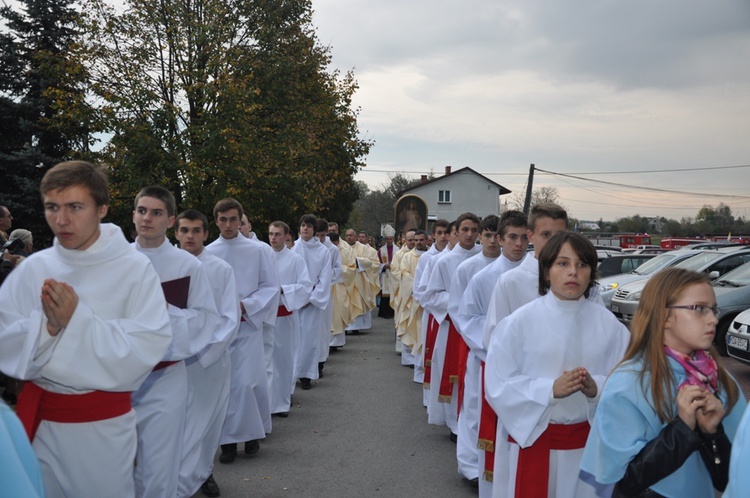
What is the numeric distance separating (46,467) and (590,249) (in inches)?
111

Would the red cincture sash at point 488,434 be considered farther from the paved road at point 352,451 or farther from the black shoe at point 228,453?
the black shoe at point 228,453

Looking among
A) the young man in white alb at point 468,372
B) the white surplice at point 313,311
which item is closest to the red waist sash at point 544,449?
the young man in white alb at point 468,372

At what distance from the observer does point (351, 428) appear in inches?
316

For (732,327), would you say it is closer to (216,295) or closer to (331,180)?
(216,295)

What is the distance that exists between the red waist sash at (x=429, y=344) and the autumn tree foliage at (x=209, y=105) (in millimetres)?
13408

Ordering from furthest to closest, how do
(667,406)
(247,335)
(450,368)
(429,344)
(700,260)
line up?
1. (700,260)
2. (429,344)
3. (450,368)
4. (247,335)
5. (667,406)

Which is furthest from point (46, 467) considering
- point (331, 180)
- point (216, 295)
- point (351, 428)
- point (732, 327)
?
point (331, 180)

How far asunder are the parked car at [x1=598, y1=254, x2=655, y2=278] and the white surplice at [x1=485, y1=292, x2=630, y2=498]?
17602mm

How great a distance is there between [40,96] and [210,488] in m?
19.1

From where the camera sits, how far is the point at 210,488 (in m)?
5.86

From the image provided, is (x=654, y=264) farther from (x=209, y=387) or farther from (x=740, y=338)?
(x=209, y=387)

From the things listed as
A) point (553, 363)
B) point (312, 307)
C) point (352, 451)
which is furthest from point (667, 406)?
point (312, 307)

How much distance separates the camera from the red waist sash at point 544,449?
3.90m

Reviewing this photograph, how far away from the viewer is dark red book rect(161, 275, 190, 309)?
190 inches
